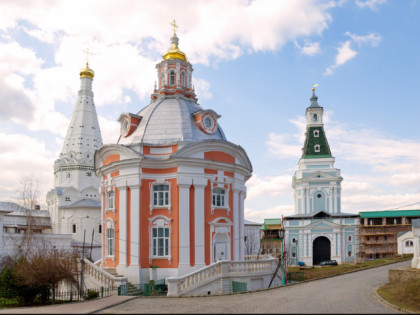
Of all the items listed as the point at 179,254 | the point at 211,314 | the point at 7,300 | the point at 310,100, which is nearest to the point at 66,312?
the point at 211,314

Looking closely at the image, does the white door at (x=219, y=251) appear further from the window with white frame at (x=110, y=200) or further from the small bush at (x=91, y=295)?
the small bush at (x=91, y=295)

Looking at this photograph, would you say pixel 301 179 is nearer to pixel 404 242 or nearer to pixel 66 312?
pixel 404 242

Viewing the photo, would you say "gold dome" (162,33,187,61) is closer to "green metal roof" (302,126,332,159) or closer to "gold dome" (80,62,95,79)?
"gold dome" (80,62,95,79)

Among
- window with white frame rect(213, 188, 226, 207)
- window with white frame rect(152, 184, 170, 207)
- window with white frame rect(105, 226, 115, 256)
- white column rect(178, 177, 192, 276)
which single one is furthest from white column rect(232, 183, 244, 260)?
window with white frame rect(105, 226, 115, 256)

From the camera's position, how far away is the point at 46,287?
22.7 m

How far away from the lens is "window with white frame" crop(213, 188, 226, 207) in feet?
100

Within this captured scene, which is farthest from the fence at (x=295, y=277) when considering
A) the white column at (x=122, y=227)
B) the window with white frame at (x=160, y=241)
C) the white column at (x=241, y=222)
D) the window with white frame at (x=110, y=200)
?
the window with white frame at (x=110, y=200)

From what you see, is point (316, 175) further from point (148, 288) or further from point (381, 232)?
point (148, 288)

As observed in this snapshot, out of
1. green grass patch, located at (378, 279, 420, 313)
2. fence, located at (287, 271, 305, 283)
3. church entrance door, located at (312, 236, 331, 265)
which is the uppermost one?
green grass patch, located at (378, 279, 420, 313)

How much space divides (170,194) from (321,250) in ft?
136

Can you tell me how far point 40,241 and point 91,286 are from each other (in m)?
21.4

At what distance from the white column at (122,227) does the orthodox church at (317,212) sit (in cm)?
3984

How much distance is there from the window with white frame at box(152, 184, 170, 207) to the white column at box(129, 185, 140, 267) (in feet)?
3.60

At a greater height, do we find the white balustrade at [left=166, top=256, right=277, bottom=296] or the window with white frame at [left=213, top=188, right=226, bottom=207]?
the window with white frame at [left=213, top=188, right=226, bottom=207]
